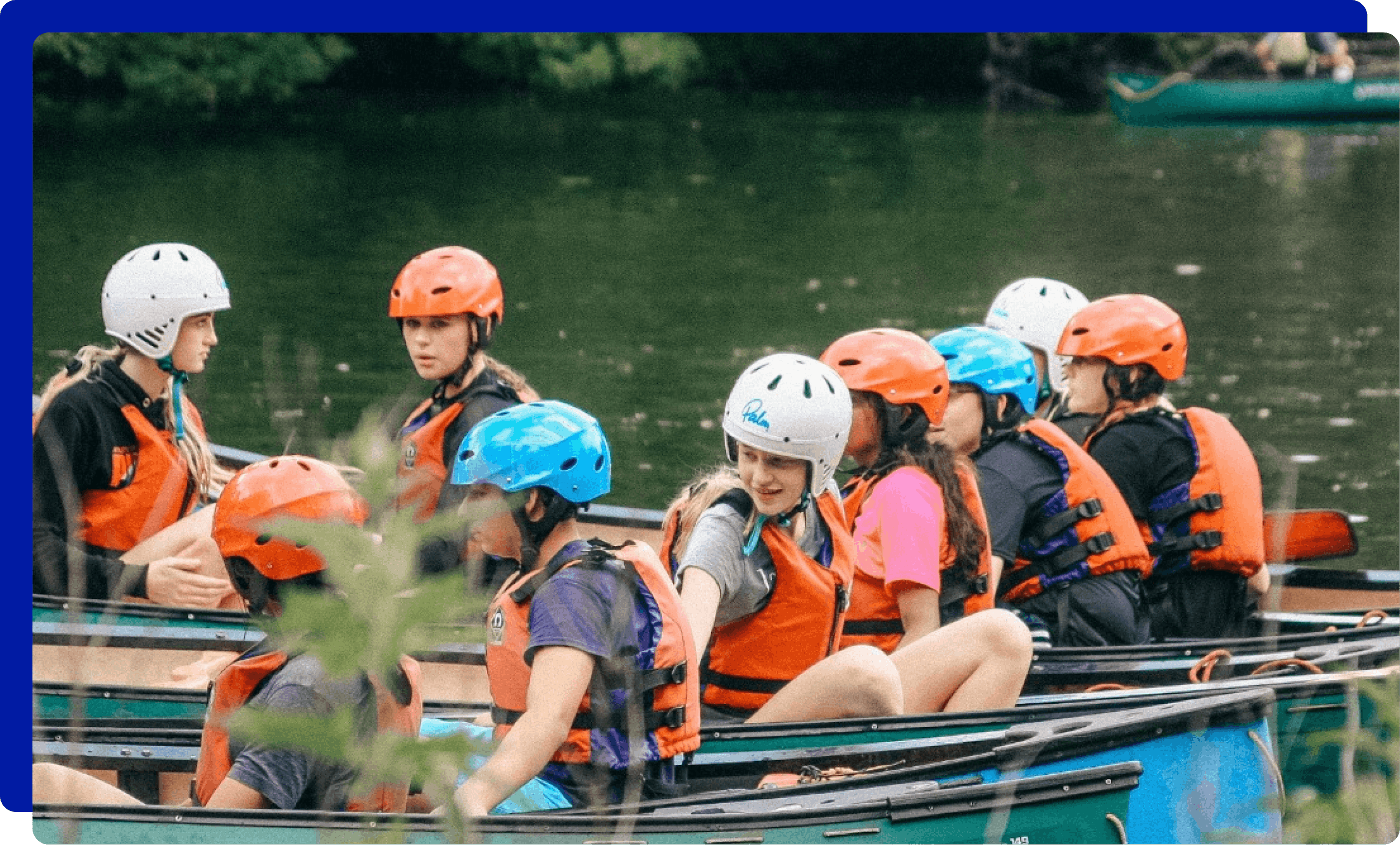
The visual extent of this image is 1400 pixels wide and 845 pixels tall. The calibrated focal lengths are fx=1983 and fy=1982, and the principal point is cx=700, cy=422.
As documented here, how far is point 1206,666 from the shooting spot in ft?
20.6

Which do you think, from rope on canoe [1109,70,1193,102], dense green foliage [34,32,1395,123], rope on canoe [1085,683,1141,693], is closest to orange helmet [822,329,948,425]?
rope on canoe [1085,683,1141,693]

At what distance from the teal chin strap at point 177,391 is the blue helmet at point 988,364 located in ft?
8.18

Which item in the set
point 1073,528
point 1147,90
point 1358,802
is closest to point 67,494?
point 1073,528

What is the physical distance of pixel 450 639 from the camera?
2.45m

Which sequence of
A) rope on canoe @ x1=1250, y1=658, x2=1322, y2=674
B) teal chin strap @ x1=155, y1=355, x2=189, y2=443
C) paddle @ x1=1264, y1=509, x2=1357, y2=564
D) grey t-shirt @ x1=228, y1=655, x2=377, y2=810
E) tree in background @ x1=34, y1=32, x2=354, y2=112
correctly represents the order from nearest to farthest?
grey t-shirt @ x1=228, y1=655, x2=377, y2=810 → rope on canoe @ x1=1250, y1=658, x2=1322, y2=674 → teal chin strap @ x1=155, y1=355, x2=189, y2=443 → paddle @ x1=1264, y1=509, x2=1357, y2=564 → tree in background @ x1=34, y1=32, x2=354, y2=112

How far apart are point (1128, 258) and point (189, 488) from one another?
16.1 metres

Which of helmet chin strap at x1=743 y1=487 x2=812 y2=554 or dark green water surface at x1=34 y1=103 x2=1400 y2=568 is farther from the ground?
dark green water surface at x1=34 y1=103 x2=1400 y2=568

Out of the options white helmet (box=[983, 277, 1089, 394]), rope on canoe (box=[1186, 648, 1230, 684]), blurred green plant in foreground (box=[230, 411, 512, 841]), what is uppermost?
white helmet (box=[983, 277, 1089, 394])

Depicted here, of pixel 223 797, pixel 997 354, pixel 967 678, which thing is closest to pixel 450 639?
pixel 223 797

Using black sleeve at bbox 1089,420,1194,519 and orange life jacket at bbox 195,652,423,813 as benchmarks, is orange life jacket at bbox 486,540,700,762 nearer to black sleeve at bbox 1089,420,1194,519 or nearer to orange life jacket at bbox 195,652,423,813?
orange life jacket at bbox 195,652,423,813

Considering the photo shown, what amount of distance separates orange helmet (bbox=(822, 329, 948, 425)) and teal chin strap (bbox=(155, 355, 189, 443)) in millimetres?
2208

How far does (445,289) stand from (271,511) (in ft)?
9.10

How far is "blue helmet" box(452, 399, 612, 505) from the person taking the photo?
14.0 ft

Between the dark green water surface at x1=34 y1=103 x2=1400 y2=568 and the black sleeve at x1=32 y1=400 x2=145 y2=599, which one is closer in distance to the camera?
the black sleeve at x1=32 y1=400 x2=145 y2=599
